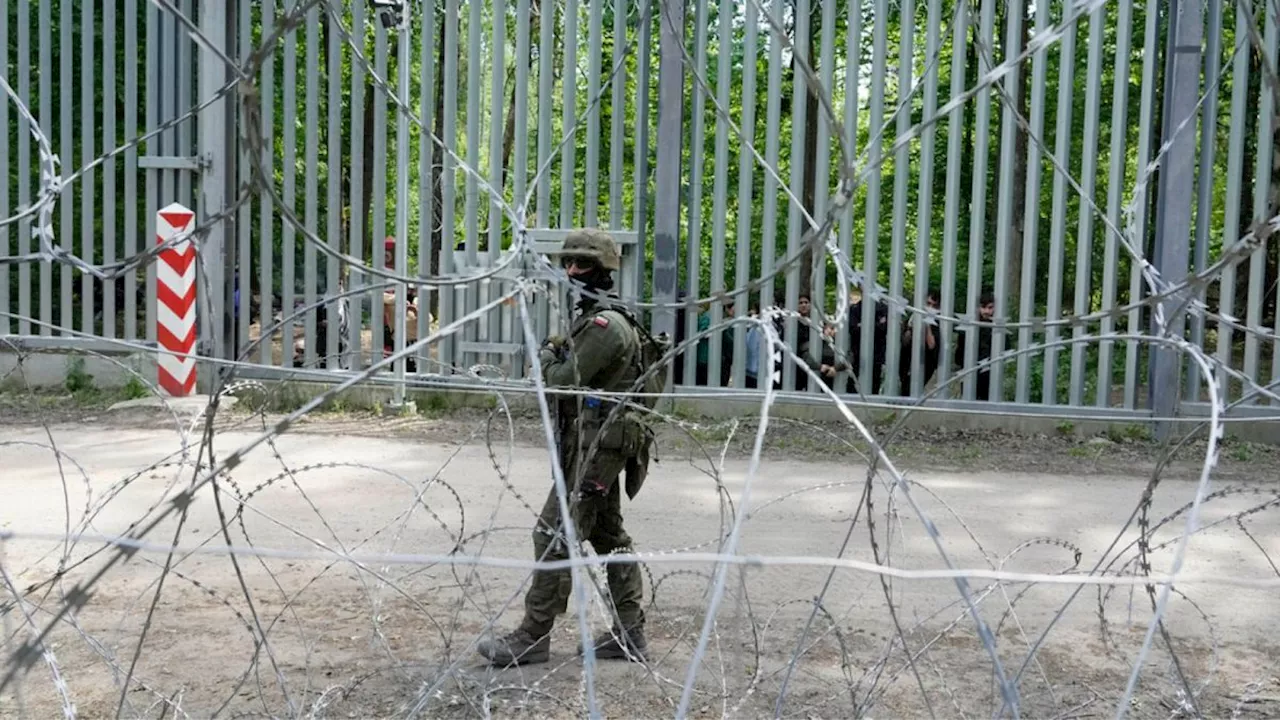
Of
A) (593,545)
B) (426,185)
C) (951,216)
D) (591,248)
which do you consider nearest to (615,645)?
(593,545)

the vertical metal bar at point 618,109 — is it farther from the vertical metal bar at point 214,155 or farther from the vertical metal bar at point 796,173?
the vertical metal bar at point 214,155

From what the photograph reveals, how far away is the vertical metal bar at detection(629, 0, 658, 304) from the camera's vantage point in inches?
382

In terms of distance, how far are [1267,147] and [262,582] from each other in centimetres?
685

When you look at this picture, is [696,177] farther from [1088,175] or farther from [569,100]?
[1088,175]

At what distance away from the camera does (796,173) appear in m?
9.52

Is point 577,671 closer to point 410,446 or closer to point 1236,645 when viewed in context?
point 1236,645

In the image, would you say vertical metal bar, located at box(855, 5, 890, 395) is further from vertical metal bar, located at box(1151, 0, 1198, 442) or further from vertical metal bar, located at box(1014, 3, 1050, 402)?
vertical metal bar, located at box(1151, 0, 1198, 442)

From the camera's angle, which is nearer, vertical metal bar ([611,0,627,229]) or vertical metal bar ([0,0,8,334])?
vertical metal bar ([611,0,627,229])

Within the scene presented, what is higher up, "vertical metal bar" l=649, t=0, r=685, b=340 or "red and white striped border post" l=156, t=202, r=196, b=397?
"vertical metal bar" l=649, t=0, r=685, b=340

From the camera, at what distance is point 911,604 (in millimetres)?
5230

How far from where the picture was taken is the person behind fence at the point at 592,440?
4336 millimetres

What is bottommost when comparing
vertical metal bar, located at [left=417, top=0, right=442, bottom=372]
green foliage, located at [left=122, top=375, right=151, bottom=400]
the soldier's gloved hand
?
green foliage, located at [left=122, top=375, right=151, bottom=400]

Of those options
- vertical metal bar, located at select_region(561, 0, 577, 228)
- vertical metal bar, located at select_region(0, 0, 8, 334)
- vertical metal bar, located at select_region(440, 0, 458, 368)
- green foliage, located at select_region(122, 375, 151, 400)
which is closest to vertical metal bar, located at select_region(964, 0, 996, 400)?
vertical metal bar, located at select_region(561, 0, 577, 228)

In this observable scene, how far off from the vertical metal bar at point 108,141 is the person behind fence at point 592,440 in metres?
7.09
